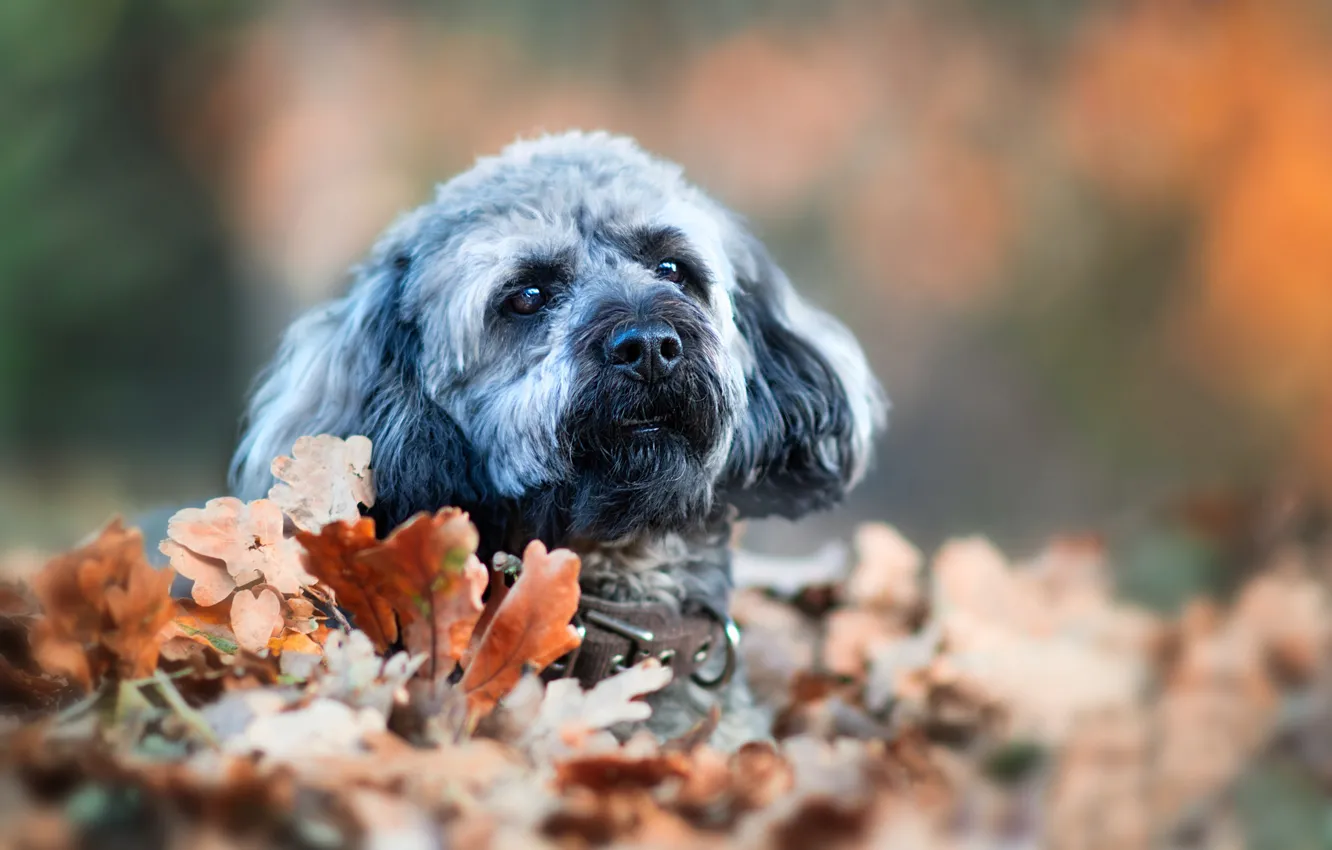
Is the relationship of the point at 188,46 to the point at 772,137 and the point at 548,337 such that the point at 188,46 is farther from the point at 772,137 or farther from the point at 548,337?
the point at 548,337

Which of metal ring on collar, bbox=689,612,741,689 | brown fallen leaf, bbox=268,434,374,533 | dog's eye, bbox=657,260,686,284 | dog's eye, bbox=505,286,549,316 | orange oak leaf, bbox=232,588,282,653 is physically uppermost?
dog's eye, bbox=657,260,686,284

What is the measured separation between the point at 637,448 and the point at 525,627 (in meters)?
0.50

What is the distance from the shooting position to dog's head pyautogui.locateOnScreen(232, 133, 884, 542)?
5.79 feet

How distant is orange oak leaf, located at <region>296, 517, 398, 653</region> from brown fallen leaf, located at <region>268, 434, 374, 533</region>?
136 millimetres

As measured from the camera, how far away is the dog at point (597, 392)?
1.76 meters

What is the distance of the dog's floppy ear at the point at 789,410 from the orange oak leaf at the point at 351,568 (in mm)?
780

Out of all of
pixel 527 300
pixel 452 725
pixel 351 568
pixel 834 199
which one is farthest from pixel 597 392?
pixel 834 199

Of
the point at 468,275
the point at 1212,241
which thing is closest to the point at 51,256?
the point at 468,275

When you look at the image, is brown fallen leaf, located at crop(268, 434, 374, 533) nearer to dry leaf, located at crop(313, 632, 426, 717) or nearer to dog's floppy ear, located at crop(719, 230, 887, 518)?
dry leaf, located at crop(313, 632, 426, 717)

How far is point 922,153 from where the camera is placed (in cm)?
488

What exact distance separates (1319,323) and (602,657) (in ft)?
11.8

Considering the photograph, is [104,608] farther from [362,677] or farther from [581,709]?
[581,709]

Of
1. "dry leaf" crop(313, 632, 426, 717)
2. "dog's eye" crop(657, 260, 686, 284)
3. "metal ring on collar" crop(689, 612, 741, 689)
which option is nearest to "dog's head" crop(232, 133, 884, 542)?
"dog's eye" crop(657, 260, 686, 284)

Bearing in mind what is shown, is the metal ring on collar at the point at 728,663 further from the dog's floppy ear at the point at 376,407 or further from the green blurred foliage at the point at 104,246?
the green blurred foliage at the point at 104,246
